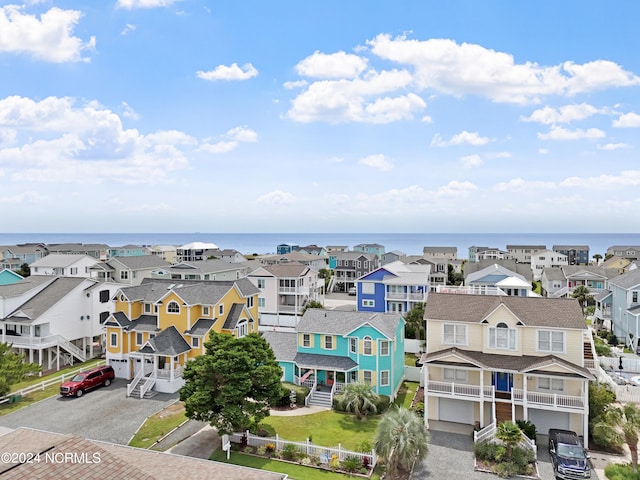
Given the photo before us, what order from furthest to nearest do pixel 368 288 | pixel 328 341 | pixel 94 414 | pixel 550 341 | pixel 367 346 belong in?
pixel 368 288 → pixel 328 341 → pixel 367 346 → pixel 94 414 → pixel 550 341

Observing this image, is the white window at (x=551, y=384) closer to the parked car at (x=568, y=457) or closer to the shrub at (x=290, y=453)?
the parked car at (x=568, y=457)

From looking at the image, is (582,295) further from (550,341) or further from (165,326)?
(165,326)

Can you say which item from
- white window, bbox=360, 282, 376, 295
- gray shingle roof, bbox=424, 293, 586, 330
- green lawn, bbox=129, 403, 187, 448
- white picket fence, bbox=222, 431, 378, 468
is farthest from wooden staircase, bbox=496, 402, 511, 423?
white window, bbox=360, 282, 376, 295

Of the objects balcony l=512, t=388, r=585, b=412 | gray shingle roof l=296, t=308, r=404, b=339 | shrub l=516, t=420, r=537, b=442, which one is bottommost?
shrub l=516, t=420, r=537, b=442

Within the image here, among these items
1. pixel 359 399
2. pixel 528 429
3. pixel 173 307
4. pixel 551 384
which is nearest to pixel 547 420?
pixel 551 384

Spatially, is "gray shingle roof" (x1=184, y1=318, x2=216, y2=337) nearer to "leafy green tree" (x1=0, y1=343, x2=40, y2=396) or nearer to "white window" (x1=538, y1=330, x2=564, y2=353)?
"leafy green tree" (x1=0, y1=343, x2=40, y2=396)
